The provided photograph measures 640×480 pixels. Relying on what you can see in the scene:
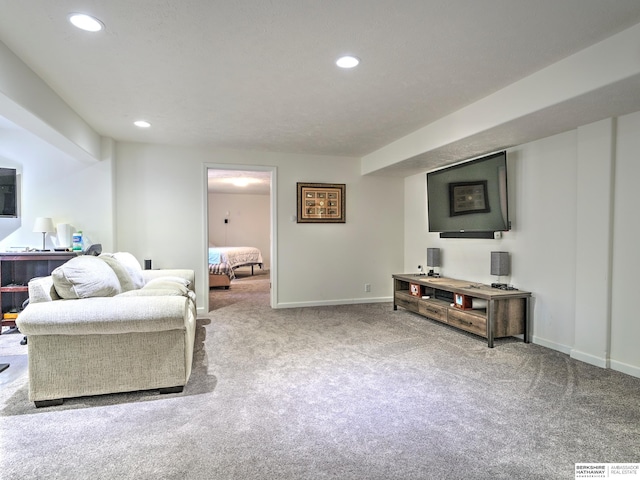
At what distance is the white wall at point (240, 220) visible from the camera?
10547 mm

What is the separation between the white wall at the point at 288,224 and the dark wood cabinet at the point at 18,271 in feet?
2.56

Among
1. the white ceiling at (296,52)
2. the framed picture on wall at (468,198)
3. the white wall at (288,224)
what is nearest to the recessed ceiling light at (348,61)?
the white ceiling at (296,52)

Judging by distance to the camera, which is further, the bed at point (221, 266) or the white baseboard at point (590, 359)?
the bed at point (221, 266)

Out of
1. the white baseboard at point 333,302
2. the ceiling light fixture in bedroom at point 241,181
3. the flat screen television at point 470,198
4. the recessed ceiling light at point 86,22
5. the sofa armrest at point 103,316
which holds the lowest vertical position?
the white baseboard at point 333,302

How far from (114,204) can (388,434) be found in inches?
174

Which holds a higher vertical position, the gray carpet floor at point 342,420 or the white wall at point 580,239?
the white wall at point 580,239

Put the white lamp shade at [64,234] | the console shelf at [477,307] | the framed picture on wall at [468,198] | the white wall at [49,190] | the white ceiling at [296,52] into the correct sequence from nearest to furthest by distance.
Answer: the white ceiling at [296,52] → the console shelf at [477,307] → the framed picture on wall at [468,198] → the white lamp shade at [64,234] → the white wall at [49,190]

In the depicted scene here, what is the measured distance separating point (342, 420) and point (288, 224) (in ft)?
11.9

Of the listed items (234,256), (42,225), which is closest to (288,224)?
(42,225)

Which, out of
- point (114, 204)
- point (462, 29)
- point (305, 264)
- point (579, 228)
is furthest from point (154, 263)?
point (579, 228)

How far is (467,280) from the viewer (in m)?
4.54

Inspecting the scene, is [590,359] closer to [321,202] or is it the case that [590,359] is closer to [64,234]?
[321,202]

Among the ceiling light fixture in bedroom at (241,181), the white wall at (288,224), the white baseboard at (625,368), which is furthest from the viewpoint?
the ceiling light fixture in bedroom at (241,181)

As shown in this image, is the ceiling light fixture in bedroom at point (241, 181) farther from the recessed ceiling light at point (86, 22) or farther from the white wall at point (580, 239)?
the recessed ceiling light at point (86, 22)
